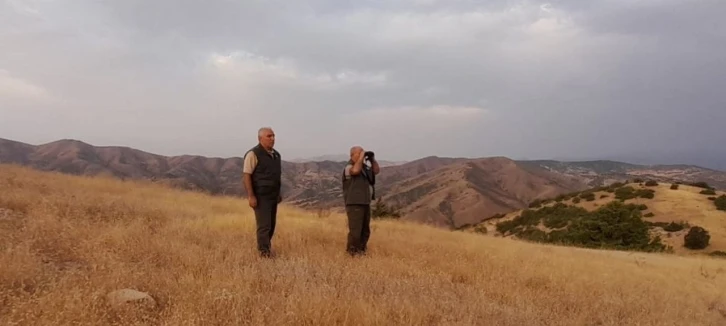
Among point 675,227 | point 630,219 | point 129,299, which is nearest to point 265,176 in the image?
point 129,299

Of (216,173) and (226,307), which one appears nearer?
(226,307)

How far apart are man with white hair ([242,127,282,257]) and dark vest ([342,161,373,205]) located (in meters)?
1.25

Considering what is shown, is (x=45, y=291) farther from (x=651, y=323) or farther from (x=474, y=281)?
(x=651, y=323)

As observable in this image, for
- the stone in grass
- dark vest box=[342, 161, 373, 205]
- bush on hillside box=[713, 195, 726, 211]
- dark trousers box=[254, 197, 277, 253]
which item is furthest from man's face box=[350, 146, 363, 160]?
bush on hillside box=[713, 195, 726, 211]

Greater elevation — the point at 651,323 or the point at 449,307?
the point at 449,307

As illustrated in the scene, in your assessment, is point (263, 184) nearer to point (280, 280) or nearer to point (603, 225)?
point (280, 280)

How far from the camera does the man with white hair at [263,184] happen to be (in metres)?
7.04

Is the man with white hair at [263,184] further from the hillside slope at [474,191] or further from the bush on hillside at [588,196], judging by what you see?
the hillside slope at [474,191]

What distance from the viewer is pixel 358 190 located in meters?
7.95

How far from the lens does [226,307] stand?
161 inches

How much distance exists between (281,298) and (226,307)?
0.56m

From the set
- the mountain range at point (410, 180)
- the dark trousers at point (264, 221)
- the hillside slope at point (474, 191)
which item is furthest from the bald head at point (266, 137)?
the mountain range at point (410, 180)

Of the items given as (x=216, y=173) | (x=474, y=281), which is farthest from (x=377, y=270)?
(x=216, y=173)

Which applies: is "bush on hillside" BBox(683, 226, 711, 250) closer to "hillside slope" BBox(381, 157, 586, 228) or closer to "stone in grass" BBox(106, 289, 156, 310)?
"stone in grass" BBox(106, 289, 156, 310)
